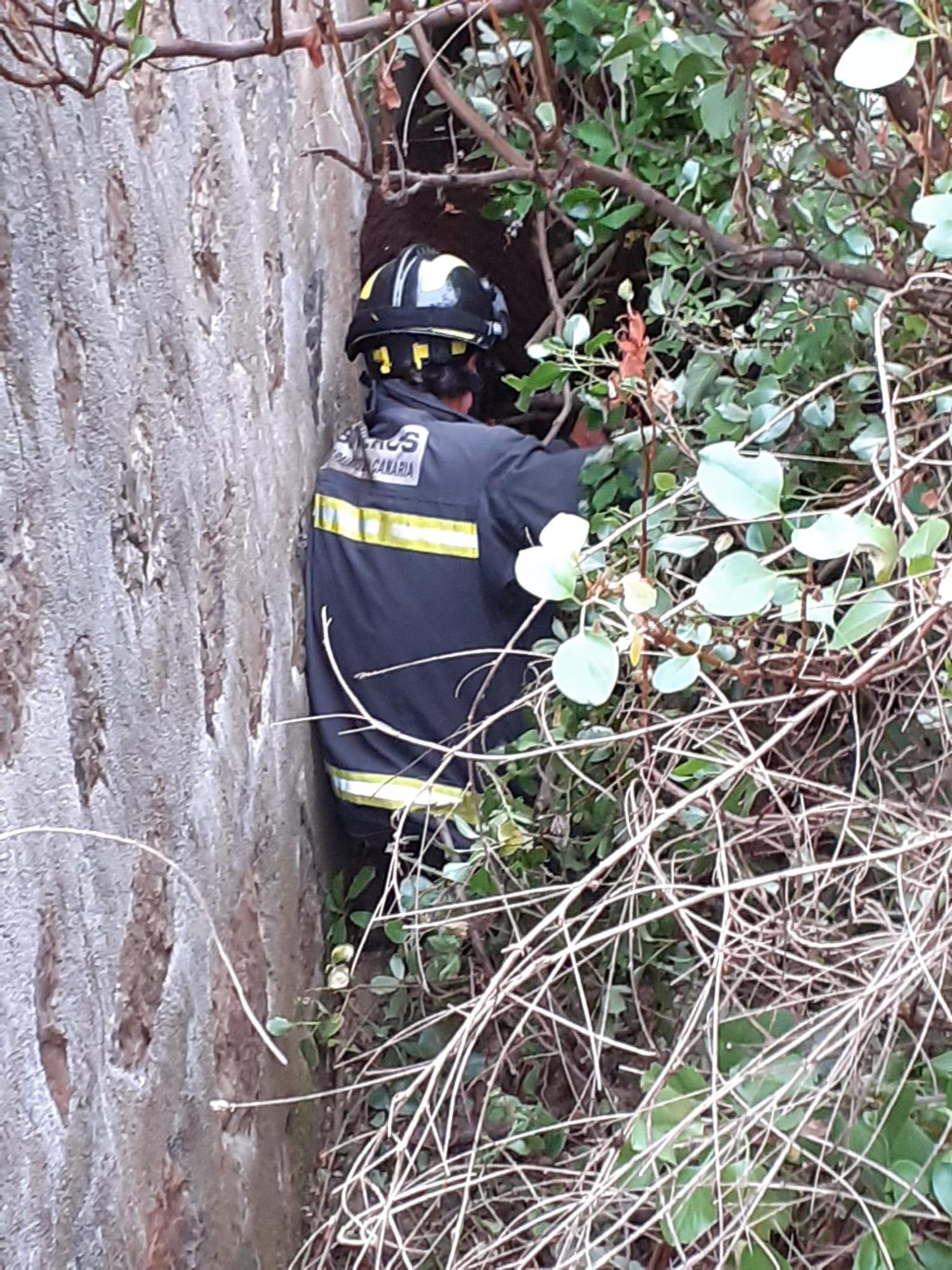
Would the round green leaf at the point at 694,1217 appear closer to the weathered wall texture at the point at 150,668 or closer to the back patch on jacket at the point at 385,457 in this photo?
the weathered wall texture at the point at 150,668

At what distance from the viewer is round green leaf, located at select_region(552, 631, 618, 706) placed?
862 mm

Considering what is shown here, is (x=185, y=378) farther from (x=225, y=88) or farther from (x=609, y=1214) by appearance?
(x=609, y=1214)

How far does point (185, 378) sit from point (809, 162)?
818 mm

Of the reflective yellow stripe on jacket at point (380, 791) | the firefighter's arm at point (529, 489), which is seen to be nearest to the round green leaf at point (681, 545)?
the firefighter's arm at point (529, 489)

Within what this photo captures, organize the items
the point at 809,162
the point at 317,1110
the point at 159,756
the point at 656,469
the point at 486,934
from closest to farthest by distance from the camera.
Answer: the point at 159,756, the point at 809,162, the point at 656,469, the point at 486,934, the point at 317,1110

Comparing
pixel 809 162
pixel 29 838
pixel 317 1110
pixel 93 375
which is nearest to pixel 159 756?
pixel 29 838

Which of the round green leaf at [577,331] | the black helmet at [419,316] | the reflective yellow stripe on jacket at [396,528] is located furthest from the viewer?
the black helmet at [419,316]

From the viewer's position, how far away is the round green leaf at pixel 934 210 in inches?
39.1

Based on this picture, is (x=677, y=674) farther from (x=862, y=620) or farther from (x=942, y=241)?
(x=942, y=241)

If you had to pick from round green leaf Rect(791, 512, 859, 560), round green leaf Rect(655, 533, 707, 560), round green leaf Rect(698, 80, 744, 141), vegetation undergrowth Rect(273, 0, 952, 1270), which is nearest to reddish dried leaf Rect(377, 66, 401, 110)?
vegetation undergrowth Rect(273, 0, 952, 1270)

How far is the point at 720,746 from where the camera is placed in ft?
4.08

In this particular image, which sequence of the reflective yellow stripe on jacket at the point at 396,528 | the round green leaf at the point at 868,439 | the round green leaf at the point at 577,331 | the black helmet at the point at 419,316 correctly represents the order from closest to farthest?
the round green leaf at the point at 868,439 → the round green leaf at the point at 577,331 → the reflective yellow stripe on jacket at the point at 396,528 → the black helmet at the point at 419,316

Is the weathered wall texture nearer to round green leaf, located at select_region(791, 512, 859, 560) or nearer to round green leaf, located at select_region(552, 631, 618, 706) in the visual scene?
round green leaf, located at select_region(552, 631, 618, 706)

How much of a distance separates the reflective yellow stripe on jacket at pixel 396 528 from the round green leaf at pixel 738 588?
1256 mm
